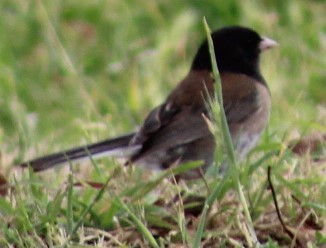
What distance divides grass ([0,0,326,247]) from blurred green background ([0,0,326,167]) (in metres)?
0.01

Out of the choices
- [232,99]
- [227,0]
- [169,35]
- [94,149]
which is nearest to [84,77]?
[169,35]

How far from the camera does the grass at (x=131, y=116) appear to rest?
125 inches

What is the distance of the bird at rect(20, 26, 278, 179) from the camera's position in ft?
15.1

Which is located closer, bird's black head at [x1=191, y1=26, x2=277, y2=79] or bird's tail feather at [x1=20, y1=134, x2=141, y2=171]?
bird's tail feather at [x1=20, y1=134, x2=141, y2=171]

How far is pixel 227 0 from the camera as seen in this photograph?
752 centimetres

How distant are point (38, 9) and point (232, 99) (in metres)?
2.93

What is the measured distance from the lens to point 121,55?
7.23 metres

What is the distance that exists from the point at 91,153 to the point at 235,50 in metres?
1.13

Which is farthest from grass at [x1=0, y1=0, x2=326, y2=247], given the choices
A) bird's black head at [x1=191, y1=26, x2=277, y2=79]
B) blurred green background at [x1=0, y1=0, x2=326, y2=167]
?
bird's black head at [x1=191, y1=26, x2=277, y2=79]

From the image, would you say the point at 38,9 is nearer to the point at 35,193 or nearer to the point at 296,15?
the point at 296,15

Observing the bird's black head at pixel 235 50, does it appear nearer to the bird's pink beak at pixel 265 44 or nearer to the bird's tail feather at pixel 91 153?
the bird's pink beak at pixel 265 44

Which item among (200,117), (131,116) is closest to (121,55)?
(131,116)

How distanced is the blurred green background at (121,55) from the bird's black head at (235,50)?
1.40 ft

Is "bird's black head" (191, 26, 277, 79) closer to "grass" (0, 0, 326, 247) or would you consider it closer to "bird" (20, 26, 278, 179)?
"bird" (20, 26, 278, 179)
